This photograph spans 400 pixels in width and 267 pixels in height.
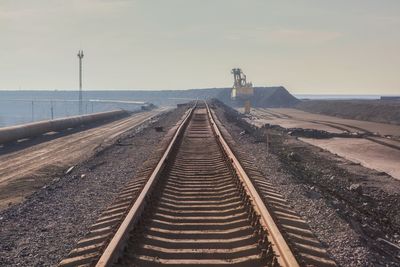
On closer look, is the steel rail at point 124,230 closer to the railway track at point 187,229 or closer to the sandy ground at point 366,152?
the railway track at point 187,229

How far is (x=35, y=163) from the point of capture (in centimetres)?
1720

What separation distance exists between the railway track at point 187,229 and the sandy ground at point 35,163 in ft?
12.0

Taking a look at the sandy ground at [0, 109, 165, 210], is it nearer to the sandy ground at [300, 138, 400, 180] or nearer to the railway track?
the railway track

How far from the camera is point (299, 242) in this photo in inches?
257

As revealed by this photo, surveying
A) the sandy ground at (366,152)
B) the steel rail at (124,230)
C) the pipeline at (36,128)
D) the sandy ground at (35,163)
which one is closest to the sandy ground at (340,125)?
the sandy ground at (366,152)

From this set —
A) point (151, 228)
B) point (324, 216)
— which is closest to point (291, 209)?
point (324, 216)

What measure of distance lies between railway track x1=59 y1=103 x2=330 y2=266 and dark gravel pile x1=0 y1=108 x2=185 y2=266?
1.22 feet

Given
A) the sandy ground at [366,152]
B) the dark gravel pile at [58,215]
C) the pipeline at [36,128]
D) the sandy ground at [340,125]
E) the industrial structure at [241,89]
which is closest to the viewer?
the dark gravel pile at [58,215]

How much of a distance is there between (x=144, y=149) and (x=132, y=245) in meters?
12.9

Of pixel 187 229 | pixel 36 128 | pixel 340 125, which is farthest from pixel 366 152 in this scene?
pixel 340 125

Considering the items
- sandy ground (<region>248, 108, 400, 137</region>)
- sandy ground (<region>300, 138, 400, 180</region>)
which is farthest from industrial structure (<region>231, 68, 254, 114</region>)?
sandy ground (<region>300, 138, 400, 180</region>)

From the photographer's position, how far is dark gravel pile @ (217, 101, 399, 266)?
6.49 m

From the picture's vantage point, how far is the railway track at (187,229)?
5598 mm

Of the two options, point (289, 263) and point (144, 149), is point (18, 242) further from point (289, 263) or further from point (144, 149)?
point (144, 149)
